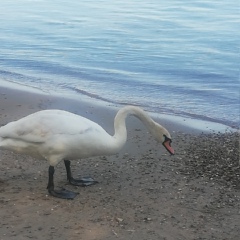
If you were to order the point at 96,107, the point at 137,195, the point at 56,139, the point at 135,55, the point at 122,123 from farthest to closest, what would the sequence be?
the point at 135,55
the point at 96,107
the point at 122,123
the point at 137,195
the point at 56,139

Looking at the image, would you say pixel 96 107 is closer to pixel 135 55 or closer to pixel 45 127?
pixel 45 127

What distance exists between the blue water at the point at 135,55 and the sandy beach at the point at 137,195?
2.46 m

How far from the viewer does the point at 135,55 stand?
1577cm

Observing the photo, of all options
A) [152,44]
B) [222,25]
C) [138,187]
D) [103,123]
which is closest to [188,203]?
[138,187]

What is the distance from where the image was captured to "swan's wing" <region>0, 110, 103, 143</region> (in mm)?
6359

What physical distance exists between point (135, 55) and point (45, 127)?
9.57 m

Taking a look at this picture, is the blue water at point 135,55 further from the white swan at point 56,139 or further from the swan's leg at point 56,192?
the swan's leg at point 56,192

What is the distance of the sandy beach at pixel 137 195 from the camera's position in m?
5.63

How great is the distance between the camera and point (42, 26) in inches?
808

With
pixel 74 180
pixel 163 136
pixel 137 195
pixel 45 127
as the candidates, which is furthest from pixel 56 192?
pixel 163 136

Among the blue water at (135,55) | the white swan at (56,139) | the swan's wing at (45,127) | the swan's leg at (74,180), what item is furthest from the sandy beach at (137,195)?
the blue water at (135,55)

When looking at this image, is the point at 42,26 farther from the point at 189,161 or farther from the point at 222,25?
the point at 189,161

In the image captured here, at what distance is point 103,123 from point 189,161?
2105 mm

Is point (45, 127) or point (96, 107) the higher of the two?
point (45, 127)
